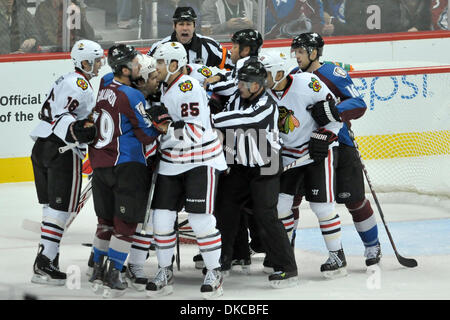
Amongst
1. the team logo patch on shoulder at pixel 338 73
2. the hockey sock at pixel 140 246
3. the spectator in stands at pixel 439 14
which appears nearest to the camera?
the hockey sock at pixel 140 246

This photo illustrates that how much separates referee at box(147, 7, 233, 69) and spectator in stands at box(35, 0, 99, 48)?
2.04 metres

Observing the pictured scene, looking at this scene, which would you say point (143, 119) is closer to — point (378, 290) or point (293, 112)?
point (293, 112)

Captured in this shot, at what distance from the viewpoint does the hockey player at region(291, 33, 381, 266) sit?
5.77 meters

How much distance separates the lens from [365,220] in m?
5.99

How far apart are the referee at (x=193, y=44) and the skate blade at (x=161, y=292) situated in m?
1.61

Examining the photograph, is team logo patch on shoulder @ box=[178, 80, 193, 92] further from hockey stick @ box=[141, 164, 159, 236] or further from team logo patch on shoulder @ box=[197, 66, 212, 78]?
team logo patch on shoulder @ box=[197, 66, 212, 78]

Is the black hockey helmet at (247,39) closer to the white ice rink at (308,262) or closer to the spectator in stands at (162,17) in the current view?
the white ice rink at (308,262)

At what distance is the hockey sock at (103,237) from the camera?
539 cm

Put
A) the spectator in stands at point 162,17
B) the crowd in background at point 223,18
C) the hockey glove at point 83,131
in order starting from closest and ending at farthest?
the hockey glove at point 83,131, the crowd in background at point 223,18, the spectator in stands at point 162,17

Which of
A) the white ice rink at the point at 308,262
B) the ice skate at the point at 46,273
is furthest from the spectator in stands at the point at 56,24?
the ice skate at the point at 46,273

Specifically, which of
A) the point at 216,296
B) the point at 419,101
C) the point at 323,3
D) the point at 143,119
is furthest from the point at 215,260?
the point at 323,3

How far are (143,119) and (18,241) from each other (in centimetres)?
198

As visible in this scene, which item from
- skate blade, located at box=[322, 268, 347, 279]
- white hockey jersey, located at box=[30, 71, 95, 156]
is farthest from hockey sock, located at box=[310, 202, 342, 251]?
white hockey jersey, located at box=[30, 71, 95, 156]

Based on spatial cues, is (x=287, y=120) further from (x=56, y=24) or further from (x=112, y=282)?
(x=56, y=24)
